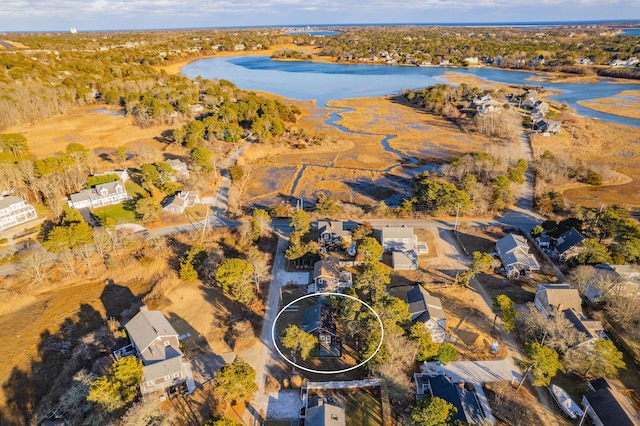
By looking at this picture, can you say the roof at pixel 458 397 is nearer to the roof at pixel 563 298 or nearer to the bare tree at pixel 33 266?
the roof at pixel 563 298

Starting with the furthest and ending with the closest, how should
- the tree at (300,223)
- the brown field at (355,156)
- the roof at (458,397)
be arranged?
the brown field at (355,156)
the tree at (300,223)
the roof at (458,397)

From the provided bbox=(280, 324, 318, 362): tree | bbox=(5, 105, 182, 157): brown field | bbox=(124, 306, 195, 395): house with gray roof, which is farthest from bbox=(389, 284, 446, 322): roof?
bbox=(5, 105, 182, 157): brown field

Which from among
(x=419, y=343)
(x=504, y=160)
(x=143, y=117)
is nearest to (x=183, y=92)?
(x=143, y=117)

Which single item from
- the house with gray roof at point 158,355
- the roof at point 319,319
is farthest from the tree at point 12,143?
the roof at point 319,319

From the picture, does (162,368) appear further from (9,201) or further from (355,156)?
(355,156)

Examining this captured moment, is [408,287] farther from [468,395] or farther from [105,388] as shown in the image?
[105,388]

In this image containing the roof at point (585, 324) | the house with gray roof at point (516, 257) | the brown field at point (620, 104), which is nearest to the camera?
the roof at point (585, 324)
